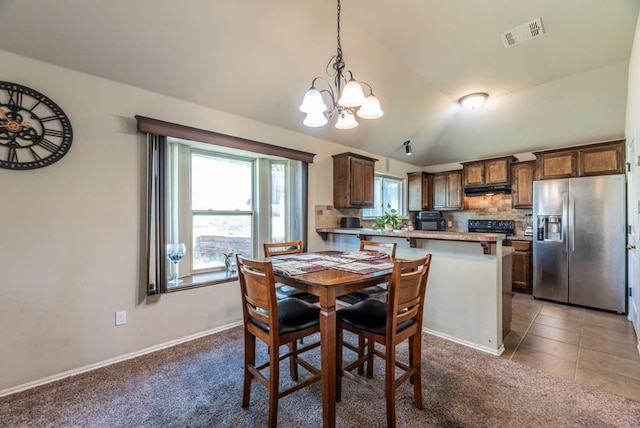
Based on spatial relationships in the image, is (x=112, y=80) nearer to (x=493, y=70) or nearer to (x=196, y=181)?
(x=196, y=181)

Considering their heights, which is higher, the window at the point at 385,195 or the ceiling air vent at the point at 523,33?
the ceiling air vent at the point at 523,33

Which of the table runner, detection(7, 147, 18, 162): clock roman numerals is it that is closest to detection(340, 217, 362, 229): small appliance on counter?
the table runner

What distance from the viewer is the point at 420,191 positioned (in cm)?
573

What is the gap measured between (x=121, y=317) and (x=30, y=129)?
1604 mm

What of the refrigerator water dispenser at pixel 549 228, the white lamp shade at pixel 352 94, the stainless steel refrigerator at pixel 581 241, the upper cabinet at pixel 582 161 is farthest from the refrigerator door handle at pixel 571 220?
the white lamp shade at pixel 352 94

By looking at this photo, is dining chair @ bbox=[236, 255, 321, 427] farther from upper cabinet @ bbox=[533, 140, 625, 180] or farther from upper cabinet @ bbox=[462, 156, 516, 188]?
upper cabinet @ bbox=[462, 156, 516, 188]

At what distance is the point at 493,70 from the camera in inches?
131

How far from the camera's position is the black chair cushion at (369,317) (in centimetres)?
166

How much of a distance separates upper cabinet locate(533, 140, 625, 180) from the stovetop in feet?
3.21

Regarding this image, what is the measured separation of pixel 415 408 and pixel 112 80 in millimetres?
3400

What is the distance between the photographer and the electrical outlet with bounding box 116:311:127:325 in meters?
2.36

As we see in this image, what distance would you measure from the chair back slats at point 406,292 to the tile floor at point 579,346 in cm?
144

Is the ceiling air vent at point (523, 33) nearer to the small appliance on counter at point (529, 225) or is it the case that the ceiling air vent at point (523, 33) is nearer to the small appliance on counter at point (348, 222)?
the small appliance on counter at point (348, 222)

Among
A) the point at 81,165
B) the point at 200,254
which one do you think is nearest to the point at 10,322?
the point at 81,165
